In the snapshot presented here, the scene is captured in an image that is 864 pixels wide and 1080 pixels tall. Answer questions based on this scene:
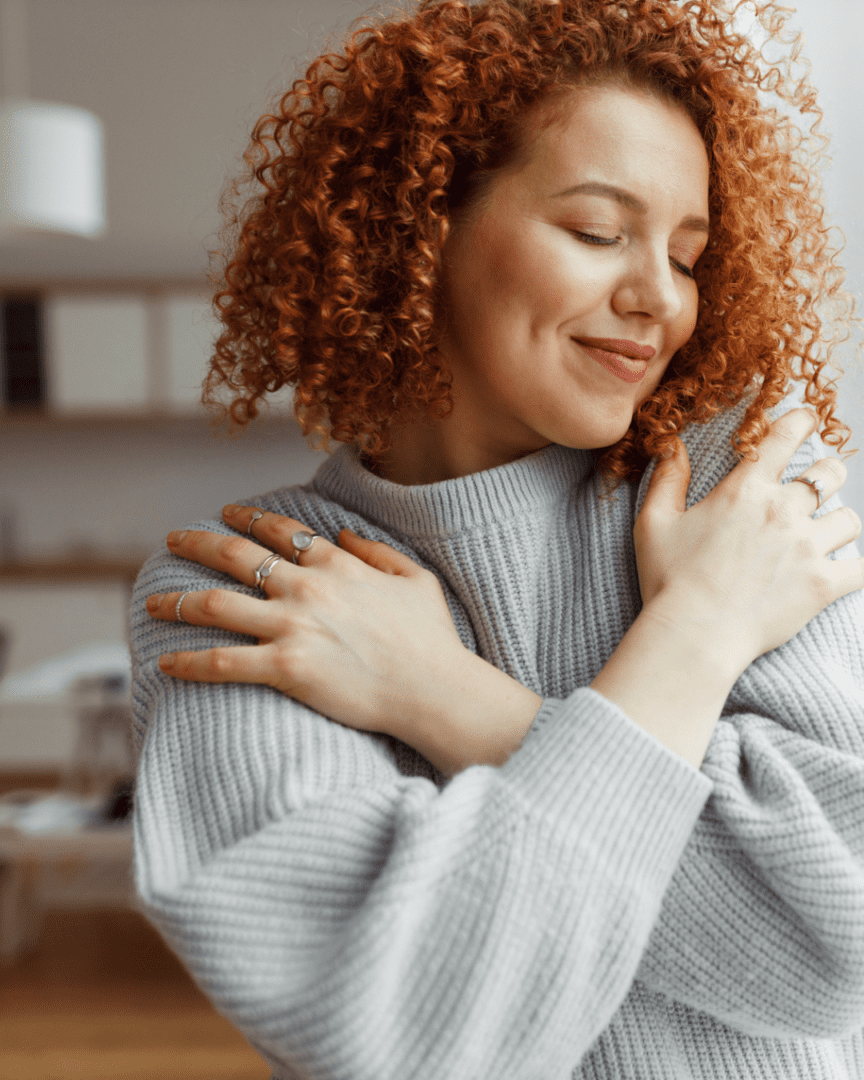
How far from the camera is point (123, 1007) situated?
3141mm

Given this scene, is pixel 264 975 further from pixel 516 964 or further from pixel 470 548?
pixel 470 548

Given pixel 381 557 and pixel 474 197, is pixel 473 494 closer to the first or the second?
pixel 381 557

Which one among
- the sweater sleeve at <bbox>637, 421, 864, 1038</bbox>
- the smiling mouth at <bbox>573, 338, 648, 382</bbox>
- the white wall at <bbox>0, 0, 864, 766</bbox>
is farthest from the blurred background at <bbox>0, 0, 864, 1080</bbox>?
the sweater sleeve at <bbox>637, 421, 864, 1038</bbox>

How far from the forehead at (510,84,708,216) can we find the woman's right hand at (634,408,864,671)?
243 millimetres

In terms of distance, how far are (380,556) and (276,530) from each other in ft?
0.34

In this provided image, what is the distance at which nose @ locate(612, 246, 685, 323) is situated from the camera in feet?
3.03

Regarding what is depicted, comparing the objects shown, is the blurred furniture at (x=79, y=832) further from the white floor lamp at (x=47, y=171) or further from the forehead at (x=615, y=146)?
the forehead at (x=615, y=146)

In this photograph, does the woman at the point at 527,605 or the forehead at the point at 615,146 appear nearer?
the woman at the point at 527,605

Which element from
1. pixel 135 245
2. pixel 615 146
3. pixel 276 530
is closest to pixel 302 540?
pixel 276 530

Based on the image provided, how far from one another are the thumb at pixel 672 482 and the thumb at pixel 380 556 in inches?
8.9

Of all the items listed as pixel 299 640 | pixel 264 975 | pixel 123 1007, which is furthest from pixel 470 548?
pixel 123 1007

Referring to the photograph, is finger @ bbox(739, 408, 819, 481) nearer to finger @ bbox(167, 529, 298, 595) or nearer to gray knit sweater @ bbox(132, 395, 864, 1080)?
gray knit sweater @ bbox(132, 395, 864, 1080)

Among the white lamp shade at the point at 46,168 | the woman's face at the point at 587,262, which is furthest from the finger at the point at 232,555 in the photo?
the white lamp shade at the point at 46,168

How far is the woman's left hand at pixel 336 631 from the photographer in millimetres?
871
